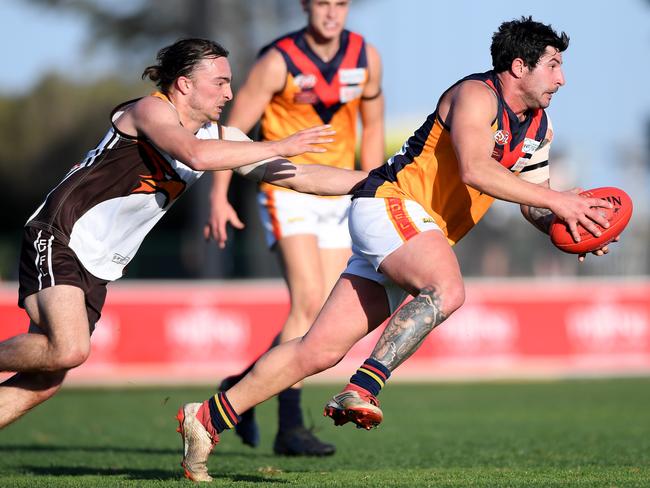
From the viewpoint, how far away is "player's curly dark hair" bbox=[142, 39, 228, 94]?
18.8ft

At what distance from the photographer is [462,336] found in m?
17.7

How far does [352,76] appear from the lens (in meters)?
7.57

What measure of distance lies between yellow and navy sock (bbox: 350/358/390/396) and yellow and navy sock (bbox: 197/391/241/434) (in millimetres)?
853

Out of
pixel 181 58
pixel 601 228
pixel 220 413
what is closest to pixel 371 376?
pixel 220 413

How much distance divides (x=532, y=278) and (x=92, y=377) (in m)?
10.6

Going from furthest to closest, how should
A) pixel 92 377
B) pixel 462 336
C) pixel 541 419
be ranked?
pixel 462 336, pixel 92 377, pixel 541 419

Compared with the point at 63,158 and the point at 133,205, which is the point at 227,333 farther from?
the point at 63,158

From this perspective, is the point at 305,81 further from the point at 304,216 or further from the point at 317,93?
the point at 304,216

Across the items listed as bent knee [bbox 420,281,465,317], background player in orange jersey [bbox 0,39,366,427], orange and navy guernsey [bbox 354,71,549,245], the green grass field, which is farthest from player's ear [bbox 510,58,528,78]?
the green grass field

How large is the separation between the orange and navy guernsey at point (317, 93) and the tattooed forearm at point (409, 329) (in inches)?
103

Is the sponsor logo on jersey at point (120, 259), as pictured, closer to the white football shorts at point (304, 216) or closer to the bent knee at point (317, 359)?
the bent knee at point (317, 359)

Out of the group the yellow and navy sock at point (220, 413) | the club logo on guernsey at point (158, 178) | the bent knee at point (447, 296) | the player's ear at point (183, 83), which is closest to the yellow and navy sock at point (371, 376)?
the bent knee at point (447, 296)

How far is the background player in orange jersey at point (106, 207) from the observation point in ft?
18.1

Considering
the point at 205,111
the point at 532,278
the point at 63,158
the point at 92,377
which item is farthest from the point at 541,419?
the point at 63,158
